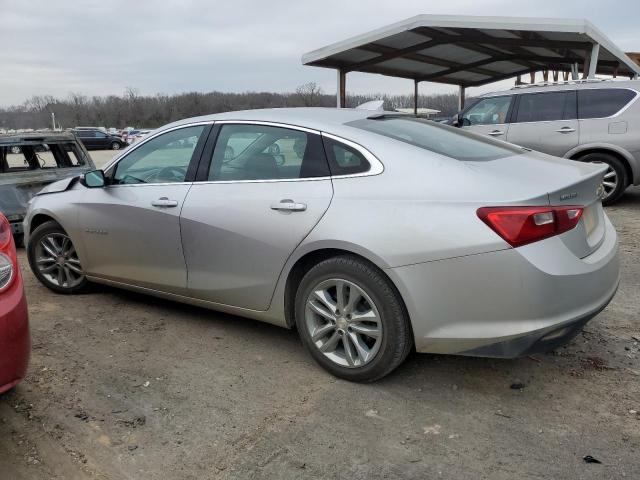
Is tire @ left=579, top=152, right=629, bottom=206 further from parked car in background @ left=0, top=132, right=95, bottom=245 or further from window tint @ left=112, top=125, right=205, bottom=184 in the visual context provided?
parked car in background @ left=0, top=132, right=95, bottom=245

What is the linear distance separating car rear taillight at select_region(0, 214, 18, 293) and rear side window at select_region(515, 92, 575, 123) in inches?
313

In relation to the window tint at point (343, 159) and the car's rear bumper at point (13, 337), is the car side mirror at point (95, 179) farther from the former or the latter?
the window tint at point (343, 159)

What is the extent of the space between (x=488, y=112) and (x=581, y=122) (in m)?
1.52

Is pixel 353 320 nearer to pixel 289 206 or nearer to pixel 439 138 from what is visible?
pixel 289 206

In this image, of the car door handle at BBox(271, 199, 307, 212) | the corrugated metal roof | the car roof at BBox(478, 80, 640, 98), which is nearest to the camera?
the car door handle at BBox(271, 199, 307, 212)

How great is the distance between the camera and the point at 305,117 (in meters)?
3.50

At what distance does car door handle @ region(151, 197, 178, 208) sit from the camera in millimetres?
3742

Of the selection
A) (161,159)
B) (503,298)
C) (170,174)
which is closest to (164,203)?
(170,174)

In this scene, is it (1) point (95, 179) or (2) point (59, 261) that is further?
(2) point (59, 261)

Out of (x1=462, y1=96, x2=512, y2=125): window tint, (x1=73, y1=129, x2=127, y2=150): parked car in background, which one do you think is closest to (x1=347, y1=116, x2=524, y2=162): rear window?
(x1=462, y1=96, x2=512, y2=125): window tint

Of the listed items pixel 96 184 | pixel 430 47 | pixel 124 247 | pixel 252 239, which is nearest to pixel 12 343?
pixel 252 239

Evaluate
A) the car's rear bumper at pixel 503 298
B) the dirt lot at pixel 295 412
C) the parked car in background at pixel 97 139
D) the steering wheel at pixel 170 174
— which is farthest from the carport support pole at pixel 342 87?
the parked car in background at pixel 97 139

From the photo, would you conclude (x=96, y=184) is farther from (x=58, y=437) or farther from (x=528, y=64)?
(x=528, y=64)

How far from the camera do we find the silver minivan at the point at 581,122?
791cm
